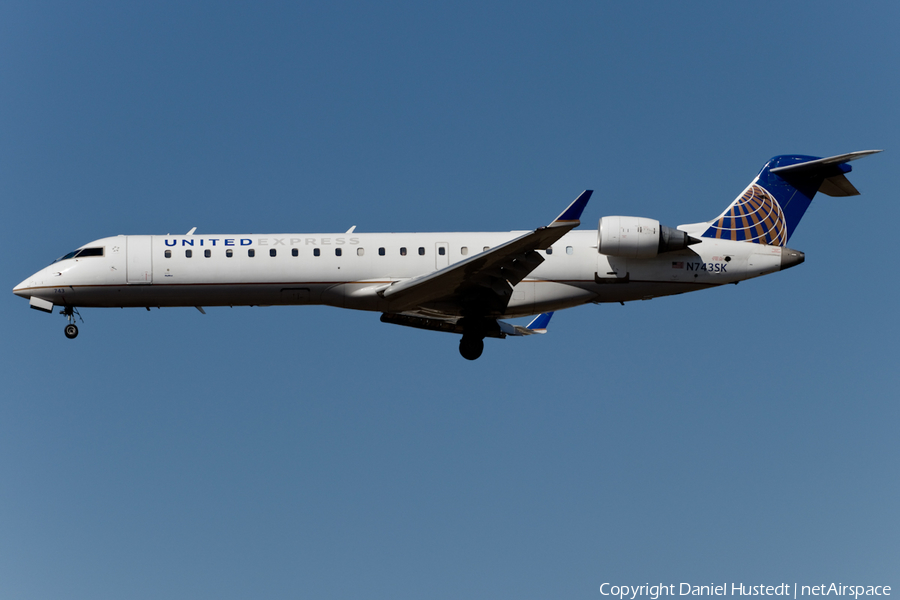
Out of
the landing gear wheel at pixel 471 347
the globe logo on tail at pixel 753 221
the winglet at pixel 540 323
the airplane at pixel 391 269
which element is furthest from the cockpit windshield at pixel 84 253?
the globe logo on tail at pixel 753 221

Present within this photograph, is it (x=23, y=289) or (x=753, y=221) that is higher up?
(x=753, y=221)

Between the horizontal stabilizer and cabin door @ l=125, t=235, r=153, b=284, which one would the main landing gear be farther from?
the horizontal stabilizer

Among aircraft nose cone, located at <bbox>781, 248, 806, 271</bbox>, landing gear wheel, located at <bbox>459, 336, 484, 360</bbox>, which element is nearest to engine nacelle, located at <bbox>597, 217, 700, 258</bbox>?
aircraft nose cone, located at <bbox>781, 248, 806, 271</bbox>

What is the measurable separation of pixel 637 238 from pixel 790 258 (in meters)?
4.41

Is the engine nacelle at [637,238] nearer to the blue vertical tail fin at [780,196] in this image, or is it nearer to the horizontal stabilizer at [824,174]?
the blue vertical tail fin at [780,196]

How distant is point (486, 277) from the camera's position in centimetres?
2359

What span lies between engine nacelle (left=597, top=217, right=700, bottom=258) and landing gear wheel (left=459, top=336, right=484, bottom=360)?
4.14m

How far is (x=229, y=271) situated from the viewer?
2462 cm

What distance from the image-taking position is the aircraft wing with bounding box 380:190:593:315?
844 inches

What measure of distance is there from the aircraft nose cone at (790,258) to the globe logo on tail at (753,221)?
0.56m

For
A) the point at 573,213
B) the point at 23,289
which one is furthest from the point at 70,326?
the point at 573,213

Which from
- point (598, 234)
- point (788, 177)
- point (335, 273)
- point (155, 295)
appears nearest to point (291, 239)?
point (335, 273)

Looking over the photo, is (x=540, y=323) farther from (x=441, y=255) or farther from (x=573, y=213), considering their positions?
(x=573, y=213)

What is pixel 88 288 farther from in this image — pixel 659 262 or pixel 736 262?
pixel 736 262
